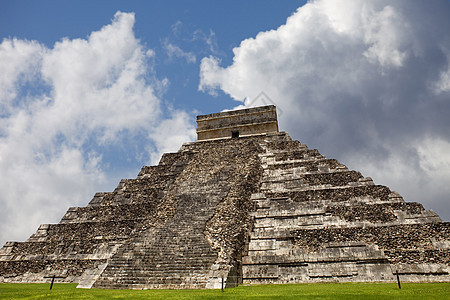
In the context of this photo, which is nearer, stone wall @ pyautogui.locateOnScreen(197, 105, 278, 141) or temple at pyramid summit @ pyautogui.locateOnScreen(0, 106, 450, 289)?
temple at pyramid summit @ pyautogui.locateOnScreen(0, 106, 450, 289)

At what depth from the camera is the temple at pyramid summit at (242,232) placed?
32.1 ft

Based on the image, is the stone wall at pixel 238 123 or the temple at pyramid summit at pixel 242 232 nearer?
the temple at pyramid summit at pixel 242 232

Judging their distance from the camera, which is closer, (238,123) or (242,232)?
(242,232)

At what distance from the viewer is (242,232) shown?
37.6 feet

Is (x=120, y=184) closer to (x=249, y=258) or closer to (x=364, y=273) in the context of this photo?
(x=249, y=258)

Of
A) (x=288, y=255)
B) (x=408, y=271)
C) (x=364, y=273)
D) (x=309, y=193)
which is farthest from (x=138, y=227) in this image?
(x=408, y=271)

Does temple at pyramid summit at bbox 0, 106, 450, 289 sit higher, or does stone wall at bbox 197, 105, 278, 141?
stone wall at bbox 197, 105, 278, 141

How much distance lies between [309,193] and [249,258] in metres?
4.35

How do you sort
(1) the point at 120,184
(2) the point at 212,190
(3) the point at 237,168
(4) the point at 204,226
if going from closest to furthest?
(4) the point at 204,226, (2) the point at 212,190, (3) the point at 237,168, (1) the point at 120,184

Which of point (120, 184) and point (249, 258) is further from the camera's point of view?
point (120, 184)

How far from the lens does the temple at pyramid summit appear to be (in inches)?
386

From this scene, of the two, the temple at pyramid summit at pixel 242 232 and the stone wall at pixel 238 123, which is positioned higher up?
the stone wall at pixel 238 123

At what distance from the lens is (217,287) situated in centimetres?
862

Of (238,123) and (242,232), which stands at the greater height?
(238,123)
